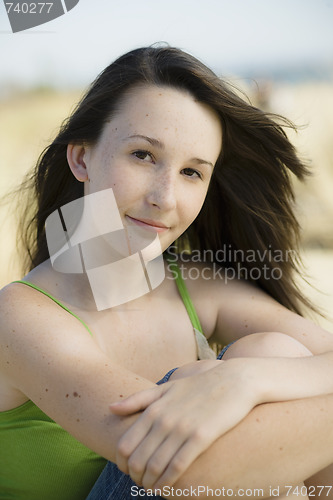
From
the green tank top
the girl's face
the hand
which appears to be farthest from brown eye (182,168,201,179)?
the hand

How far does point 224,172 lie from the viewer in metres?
2.36

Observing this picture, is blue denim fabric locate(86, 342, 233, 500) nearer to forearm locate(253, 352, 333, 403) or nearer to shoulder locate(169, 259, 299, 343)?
forearm locate(253, 352, 333, 403)

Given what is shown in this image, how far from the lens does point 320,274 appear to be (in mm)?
5859

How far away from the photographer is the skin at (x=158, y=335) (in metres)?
1.43

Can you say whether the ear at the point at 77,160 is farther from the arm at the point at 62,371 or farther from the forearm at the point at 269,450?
the forearm at the point at 269,450

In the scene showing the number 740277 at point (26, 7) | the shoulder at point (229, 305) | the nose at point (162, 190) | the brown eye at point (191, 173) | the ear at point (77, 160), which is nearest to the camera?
the nose at point (162, 190)

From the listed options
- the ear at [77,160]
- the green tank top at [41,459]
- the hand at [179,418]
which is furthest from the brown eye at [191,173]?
the hand at [179,418]

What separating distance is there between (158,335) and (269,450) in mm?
765

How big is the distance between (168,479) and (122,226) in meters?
0.80

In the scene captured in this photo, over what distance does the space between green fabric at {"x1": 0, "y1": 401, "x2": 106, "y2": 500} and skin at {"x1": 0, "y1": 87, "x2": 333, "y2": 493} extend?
0.08 meters

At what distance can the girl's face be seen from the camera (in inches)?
72.9

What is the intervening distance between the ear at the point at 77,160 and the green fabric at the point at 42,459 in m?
0.72

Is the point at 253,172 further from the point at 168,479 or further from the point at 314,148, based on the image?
the point at 314,148

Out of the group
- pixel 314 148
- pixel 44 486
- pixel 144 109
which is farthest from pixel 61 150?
pixel 314 148
